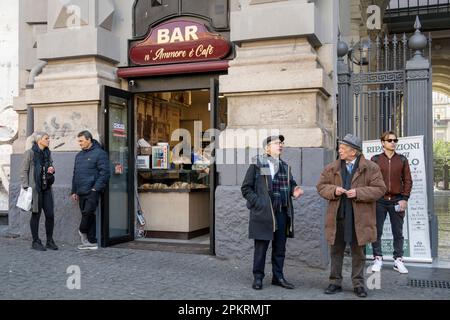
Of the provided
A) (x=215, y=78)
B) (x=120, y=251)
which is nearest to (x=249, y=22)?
(x=215, y=78)

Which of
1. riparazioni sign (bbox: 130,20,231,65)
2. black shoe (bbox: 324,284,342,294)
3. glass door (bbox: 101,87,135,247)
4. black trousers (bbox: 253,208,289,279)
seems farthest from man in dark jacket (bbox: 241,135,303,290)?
glass door (bbox: 101,87,135,247)

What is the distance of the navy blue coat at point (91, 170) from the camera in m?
8.38

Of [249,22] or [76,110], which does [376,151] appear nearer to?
[249,22]

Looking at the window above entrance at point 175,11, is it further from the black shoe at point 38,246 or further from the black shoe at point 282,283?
the black shoe at point 282,283

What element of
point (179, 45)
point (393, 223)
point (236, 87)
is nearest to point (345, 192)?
point (393, 223)

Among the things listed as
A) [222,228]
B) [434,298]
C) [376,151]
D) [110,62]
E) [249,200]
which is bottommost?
[434,298]

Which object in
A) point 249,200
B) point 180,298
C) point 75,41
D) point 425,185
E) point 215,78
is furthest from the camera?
point 75,41

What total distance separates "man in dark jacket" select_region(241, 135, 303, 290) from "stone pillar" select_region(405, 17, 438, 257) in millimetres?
2743

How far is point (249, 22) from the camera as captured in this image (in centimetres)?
794

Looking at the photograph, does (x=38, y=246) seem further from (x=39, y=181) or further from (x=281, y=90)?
(x=281, y=90)

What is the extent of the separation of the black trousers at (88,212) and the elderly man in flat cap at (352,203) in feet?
13.2

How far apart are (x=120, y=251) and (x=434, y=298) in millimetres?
4846

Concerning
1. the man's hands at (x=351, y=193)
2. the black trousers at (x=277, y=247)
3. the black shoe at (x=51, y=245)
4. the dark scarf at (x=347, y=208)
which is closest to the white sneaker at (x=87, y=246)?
the black shoe at (x=51, y=245)

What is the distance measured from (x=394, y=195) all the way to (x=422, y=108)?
1501 millimetres
